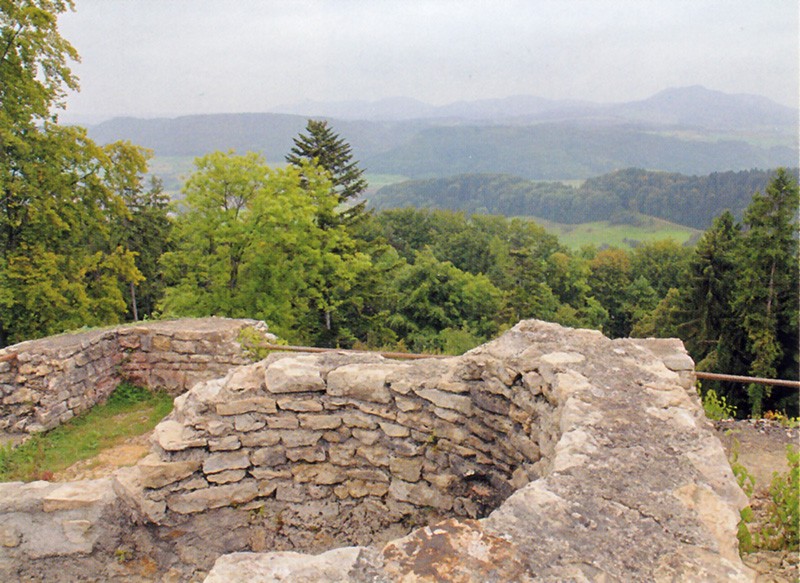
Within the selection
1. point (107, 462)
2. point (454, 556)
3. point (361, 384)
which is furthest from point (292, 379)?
point (107, 462)

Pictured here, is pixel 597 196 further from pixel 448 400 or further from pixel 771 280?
pixel 448 400

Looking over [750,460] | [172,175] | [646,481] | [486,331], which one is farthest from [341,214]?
[172,175]

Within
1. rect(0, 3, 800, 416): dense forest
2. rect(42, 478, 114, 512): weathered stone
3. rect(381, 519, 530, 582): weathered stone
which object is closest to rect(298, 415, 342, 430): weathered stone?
rect(42, 478, 114, 512): weathered stone

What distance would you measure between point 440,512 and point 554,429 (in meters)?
1.59

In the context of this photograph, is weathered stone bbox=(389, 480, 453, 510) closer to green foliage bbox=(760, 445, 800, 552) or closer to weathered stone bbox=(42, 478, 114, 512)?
green foliage bbox=(760, 445, 800, 552)

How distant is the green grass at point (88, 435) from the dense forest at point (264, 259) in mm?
9532

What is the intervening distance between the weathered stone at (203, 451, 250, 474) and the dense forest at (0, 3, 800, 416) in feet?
46.1

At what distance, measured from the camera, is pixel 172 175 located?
639ft

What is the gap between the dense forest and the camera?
59.0 feet

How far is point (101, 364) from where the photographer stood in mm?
9609

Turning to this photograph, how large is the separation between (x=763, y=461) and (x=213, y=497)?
624cm

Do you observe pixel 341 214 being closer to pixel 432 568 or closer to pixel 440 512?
pixel 440 512

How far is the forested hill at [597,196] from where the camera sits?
Answer: 114625 mm

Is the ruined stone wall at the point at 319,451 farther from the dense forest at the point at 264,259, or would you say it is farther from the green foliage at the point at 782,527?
the dense forest at the point at 264,259
